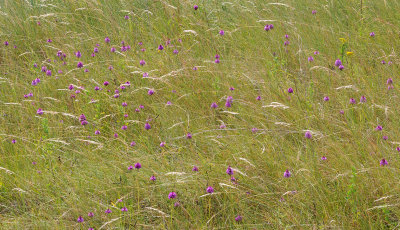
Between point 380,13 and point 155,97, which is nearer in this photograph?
point 155,97

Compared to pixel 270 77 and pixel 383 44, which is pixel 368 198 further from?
pixel 383 44

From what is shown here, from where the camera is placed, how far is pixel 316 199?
2.14 meters

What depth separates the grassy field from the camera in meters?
2.23

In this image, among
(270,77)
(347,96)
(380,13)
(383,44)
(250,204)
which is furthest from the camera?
(380,13)

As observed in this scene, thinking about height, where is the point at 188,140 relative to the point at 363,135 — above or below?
below

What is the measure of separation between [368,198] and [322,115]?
68cm

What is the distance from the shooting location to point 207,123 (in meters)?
3.07

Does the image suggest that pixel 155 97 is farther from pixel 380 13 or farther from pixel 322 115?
pixel 380 13

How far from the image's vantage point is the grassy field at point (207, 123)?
7.33 feet

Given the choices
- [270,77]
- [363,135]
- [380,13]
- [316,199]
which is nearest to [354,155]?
[363,135]

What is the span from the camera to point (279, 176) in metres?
2.37

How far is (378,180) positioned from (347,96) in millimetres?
974

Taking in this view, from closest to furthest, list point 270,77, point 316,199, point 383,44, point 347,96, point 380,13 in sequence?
point 316,199 < point 347,96 < point 270,77 < point 383,44 < point 380,13

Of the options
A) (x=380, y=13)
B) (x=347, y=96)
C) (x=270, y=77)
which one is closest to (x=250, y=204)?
(x=347, y=96)
